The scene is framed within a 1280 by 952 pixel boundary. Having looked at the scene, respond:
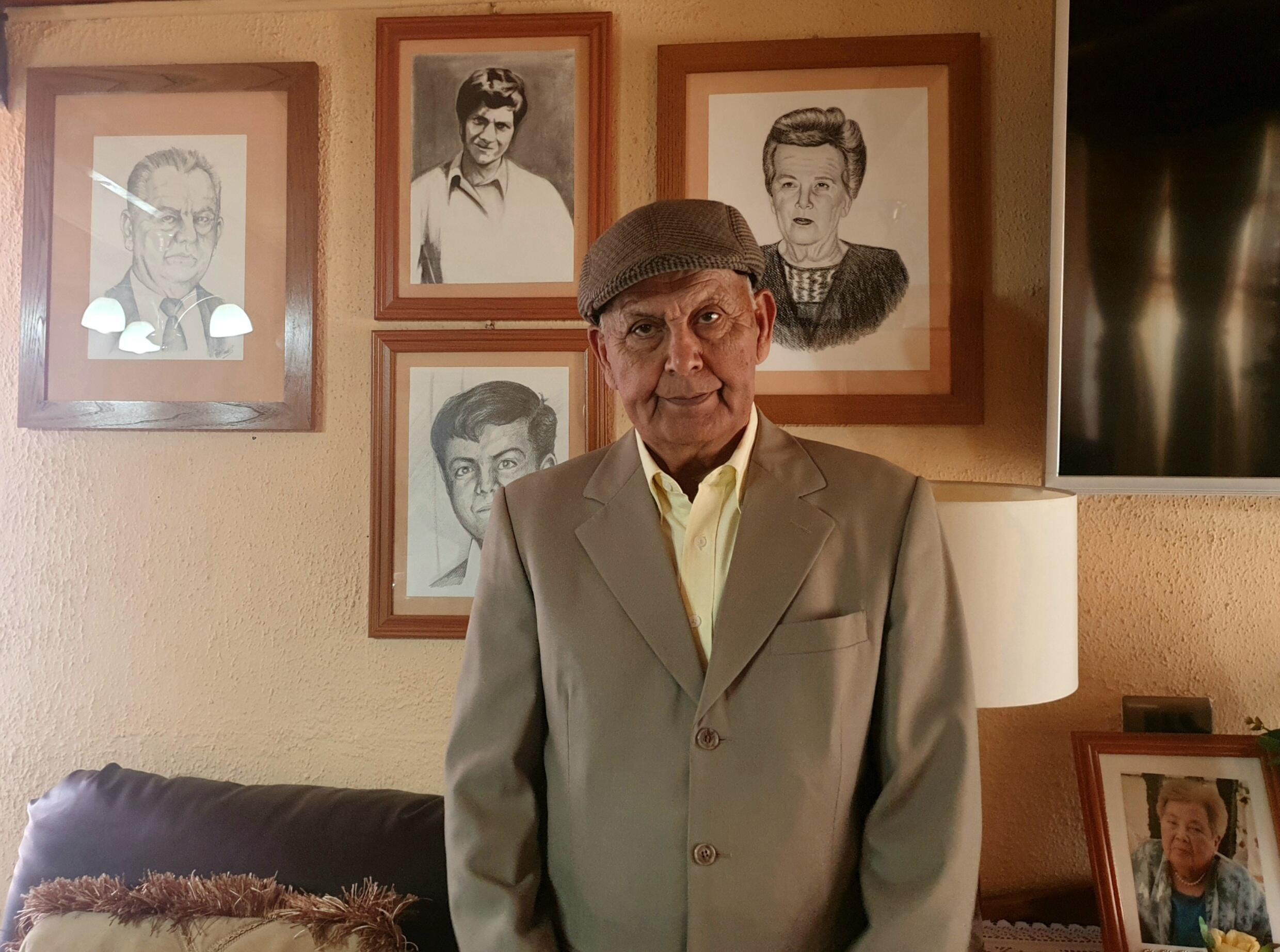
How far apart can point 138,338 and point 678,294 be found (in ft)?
4.37

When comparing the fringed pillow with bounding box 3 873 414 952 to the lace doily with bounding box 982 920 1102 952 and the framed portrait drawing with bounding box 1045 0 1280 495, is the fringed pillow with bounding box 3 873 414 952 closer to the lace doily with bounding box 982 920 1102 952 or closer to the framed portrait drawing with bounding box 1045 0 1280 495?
the lace doily with bounding box 982 920 1102 952

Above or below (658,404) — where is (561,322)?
above

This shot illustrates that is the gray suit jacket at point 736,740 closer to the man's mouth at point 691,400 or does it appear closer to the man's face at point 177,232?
the man's mouth at point 691,400

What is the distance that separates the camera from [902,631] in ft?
3.37

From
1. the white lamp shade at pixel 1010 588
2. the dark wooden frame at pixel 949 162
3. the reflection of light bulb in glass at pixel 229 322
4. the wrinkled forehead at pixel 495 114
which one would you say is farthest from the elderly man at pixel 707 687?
the reflection of light bulb in glass at pixel 229 322

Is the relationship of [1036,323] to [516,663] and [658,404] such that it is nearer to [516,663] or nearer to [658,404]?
[658,404]

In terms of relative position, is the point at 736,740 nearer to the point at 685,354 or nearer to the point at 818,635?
the point at 818,635

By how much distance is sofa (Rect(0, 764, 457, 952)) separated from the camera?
145 cm

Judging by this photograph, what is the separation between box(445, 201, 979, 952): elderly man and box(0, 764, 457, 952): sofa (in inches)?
17.1

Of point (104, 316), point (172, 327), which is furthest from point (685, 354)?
point (104, 316)

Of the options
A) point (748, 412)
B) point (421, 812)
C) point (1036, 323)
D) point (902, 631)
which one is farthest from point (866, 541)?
point (421, 812)

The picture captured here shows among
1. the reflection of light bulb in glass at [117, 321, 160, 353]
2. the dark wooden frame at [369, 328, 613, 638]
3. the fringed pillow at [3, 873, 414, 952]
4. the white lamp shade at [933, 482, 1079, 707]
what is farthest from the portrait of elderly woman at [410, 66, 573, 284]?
the fringed pillow at [3, 873, 414, 952]

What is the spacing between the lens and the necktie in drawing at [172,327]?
69.4 inches

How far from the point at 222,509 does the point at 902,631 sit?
1.42 meters
